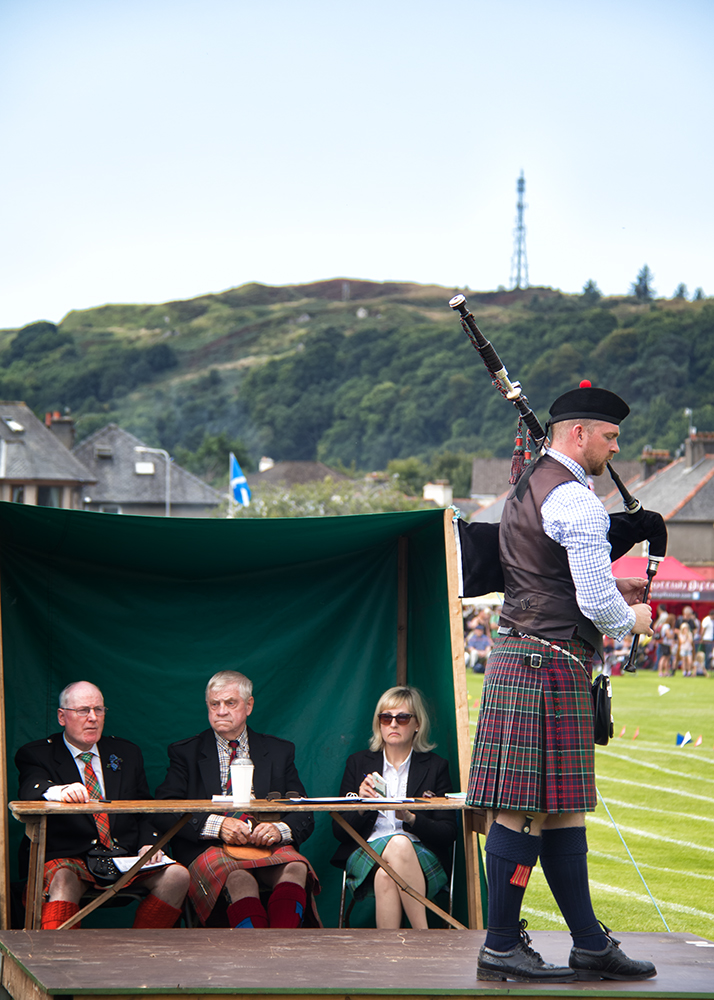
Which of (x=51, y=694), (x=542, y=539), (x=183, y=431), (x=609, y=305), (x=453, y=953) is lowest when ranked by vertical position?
(x=453, y=953)

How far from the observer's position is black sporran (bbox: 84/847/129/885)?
14.5ft

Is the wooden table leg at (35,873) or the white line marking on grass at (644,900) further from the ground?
the wooden table leg at (35,873)

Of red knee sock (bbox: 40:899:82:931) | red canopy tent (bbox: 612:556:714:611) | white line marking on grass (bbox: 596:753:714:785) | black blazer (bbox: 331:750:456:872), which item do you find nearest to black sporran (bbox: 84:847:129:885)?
red knee sock (bbox: 40:899:82:931)

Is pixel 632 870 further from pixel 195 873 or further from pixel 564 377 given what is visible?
pixel 564 377

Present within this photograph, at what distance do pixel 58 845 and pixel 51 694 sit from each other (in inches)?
35.2

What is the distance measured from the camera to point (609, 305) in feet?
450

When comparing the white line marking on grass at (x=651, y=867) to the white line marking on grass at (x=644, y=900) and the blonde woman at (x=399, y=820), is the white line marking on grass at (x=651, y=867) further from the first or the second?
the blonde woman at (x=399, y=820)

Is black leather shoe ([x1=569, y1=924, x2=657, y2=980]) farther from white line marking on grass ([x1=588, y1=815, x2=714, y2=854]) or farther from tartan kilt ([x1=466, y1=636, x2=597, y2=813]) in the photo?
white line marking on grass ([x1=588, y1=815, x2=714, y2=854])

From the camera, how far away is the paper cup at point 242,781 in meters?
4.28

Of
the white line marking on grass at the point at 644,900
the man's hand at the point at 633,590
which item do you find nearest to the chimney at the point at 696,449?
the white line marking on grass at the point at 644,900

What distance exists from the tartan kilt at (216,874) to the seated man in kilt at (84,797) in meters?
0.10

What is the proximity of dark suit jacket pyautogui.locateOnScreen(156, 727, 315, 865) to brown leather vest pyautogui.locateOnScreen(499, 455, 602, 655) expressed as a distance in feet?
5.53

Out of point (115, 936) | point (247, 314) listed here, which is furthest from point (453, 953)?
point (247, 314)

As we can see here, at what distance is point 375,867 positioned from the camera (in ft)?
15.1
